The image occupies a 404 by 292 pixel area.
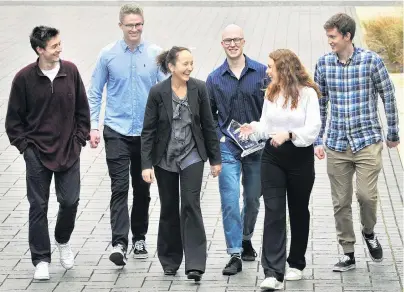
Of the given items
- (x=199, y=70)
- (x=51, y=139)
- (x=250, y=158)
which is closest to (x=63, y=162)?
(x=51, y=139)

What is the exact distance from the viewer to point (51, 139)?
8703mm

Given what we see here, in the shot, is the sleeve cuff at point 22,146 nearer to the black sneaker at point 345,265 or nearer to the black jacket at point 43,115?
the black jacket at point 43,115

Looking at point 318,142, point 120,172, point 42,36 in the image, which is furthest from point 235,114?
point 42,36

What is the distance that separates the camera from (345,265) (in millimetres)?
8781

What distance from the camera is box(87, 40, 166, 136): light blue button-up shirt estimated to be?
916cm

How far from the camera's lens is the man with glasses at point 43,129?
865cm

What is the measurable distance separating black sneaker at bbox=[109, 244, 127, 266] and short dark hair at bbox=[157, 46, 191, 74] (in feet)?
4.65

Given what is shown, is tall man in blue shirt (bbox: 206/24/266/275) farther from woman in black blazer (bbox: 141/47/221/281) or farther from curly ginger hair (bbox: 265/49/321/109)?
curly ginger hair (bbox: 265/49/321/109)

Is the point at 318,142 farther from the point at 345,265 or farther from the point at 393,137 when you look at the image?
the point at 345,265

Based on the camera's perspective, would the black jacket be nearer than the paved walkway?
No

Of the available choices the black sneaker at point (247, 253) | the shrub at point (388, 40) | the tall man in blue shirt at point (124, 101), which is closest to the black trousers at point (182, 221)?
the tall man in blue shirt at point (124, 101)

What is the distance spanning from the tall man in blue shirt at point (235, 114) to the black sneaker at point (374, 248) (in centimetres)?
93

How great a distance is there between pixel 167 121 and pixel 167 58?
0.48m

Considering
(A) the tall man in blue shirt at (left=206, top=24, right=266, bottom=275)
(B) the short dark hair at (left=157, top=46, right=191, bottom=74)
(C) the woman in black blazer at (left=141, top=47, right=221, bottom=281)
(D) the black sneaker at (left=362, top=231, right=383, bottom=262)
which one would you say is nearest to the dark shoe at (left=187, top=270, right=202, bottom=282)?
(C) the woman in black blazer at (left=141, top=47, right=221, bottom=281)
